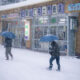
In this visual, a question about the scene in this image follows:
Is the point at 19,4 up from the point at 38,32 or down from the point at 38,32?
up

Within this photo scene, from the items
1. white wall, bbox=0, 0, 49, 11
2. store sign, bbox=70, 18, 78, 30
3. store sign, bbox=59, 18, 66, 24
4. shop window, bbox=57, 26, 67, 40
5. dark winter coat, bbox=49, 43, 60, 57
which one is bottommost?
dark winter coat, bbox=49, 43, 60, 57

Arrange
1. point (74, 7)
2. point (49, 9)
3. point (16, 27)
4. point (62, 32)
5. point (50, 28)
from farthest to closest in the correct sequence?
point (16, 27) < point (50, 28) < point (49, 9) < point (62, 32) < point (74, 7)

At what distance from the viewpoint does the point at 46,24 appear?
20891 millimetres

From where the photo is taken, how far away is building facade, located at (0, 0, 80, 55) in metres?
18.2

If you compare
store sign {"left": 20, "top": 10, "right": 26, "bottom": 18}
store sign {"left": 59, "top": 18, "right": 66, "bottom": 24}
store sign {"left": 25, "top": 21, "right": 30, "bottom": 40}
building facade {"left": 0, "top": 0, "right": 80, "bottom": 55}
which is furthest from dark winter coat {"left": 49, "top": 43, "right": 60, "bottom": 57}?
store sign {"left": 20, "top": 10, "right": 26, "bottom": 18}

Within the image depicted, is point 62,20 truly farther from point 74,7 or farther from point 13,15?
point 13,15

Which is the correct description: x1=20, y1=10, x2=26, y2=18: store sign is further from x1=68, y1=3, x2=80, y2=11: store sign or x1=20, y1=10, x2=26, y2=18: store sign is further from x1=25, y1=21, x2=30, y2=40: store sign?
x1=68, y1=3, x2=80, y2=11: store sign

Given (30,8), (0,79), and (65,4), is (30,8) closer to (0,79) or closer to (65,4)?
(65,4)

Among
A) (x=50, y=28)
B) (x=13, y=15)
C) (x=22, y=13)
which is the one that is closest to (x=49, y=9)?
(x=50, y=28)

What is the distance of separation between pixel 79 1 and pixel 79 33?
8.52ft

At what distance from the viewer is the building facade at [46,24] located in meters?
18.2

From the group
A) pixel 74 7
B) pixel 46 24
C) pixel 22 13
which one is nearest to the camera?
pixel 74 7

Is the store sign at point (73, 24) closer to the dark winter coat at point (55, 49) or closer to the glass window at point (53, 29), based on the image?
the glass window at point (53, 29)

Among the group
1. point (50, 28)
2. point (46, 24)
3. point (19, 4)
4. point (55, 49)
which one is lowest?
point (55, 49)
